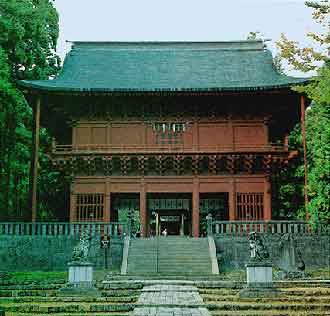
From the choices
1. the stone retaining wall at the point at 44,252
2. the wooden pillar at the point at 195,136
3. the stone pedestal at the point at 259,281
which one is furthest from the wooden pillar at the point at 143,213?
the stone pedestal at the point at 259,281

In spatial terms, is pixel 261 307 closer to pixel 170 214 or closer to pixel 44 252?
pixel 44 252

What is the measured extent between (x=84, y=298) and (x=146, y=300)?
2.15m

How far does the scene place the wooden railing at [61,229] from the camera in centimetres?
2467

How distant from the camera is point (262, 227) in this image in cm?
2511

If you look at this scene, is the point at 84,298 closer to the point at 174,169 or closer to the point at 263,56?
the point at 174,169

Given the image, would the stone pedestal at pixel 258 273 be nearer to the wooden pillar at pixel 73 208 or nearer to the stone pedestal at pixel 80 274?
the stone pedestal at pixel 80 274

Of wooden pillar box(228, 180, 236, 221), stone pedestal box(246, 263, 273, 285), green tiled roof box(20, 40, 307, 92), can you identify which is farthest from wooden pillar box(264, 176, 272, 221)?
stone pedestal box(246, 263, 273, 285)

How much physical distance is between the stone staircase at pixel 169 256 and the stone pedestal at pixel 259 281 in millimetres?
5953

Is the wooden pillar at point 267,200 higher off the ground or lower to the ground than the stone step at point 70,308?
higher

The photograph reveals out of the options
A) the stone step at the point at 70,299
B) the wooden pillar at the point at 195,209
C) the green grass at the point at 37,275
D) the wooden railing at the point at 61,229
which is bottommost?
the stone step at the point at 70,299

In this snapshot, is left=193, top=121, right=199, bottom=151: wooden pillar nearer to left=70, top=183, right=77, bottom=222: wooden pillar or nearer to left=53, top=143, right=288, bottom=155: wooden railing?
left=53, top=143, right=288, bottom=155: wooden railing

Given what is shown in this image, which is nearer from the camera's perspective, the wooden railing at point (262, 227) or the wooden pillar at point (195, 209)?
the wooden railing at point (262, 227)

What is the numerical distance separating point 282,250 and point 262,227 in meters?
1.51

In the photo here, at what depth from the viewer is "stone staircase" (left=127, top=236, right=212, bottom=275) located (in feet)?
73.2
